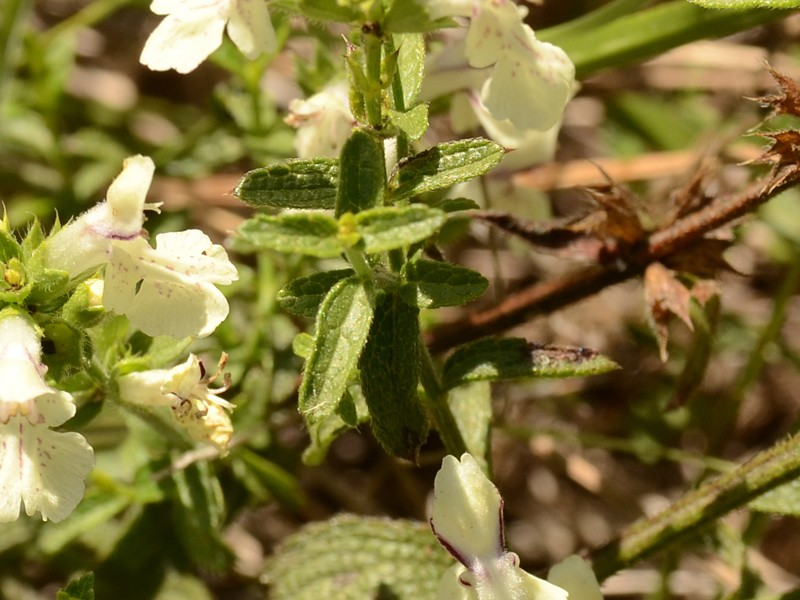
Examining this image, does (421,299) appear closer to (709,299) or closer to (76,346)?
(76,346)

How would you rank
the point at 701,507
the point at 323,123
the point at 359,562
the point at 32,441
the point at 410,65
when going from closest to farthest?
1. the point at 32,441
2. the point at 410,65
3. the point at 701,507
4. the point at 323,123
5. the point at 359,562

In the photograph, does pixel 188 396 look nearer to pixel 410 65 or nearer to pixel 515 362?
pixel 515 362

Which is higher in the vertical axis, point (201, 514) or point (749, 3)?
point (749, 3)

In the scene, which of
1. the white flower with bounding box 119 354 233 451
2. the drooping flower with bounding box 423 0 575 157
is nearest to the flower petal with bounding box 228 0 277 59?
the drooping flower with bounding box 423 0 575 157

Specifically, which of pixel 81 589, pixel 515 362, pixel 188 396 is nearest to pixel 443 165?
pixel 515 362

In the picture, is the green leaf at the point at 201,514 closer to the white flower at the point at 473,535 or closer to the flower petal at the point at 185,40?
the white flower at the point at 473,535

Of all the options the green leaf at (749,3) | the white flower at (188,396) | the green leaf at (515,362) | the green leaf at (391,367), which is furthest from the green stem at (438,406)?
the green leaf at (749,3)

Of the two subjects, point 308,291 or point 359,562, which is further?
point 359,562
